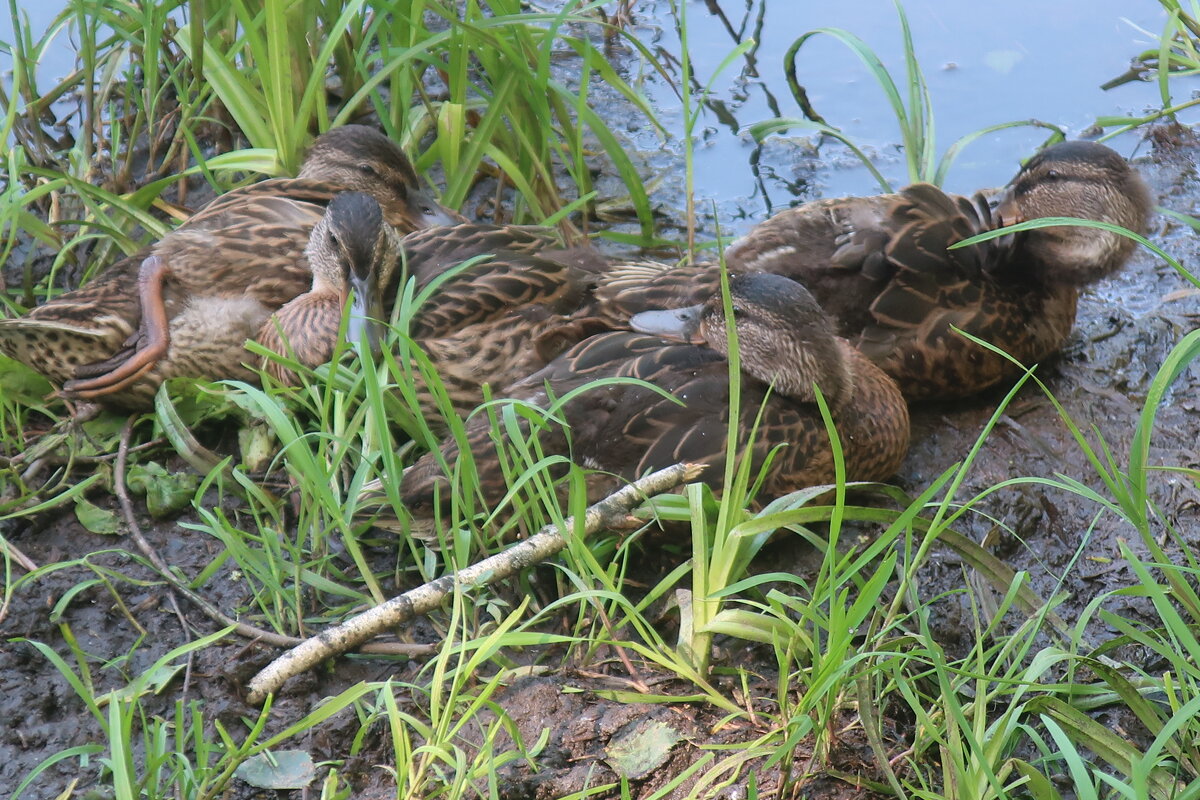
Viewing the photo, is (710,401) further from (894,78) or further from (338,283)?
(894,78)

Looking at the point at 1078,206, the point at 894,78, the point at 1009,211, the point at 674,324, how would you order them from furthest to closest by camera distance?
the point at 894,78
the point at 1009,211
the point at 1078,206
the point at 674,324

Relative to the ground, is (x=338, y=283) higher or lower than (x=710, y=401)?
higher

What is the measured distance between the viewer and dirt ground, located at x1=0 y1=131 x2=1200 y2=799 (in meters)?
2.88

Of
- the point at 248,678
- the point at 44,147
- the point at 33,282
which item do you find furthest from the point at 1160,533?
the point at 44,147

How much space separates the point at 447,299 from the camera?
417 cm

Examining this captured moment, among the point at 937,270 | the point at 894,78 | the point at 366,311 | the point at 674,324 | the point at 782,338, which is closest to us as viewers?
the point at 782,338

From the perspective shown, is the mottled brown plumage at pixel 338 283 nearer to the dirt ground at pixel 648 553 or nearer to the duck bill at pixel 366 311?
the duck bill at pixel 366 311

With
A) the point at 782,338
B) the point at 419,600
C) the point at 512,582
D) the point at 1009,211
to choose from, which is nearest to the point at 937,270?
the point at 1009,211

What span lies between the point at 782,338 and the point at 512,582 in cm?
119

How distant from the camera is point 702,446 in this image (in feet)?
11.8

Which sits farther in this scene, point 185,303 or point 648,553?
point 185,303

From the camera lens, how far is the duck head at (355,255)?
4.06 m

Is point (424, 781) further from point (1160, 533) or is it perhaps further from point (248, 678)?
point (1160, 533)

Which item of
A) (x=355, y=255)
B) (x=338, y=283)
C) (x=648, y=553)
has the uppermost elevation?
(x=355, y=255)
